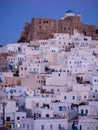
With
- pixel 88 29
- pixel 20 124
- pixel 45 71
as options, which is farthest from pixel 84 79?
pixel 88 29

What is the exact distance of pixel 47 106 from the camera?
24000 mm

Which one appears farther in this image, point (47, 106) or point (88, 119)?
point (47, 106)

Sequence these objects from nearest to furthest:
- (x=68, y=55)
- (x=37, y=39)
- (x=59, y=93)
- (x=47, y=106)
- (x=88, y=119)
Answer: (x=88, y=119) < (x=47, y=106) < (x=59, y=93) < (x=68, y=55) < (x=37, y=39)

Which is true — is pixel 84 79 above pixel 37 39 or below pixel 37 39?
below

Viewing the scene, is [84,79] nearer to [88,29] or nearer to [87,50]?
[87,50]

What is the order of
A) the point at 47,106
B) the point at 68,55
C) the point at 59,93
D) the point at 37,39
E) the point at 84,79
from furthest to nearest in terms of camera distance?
1. the point at 37,39
2. the point at 68,55
3. the point at 84,79
4. the point at 59,93
5. the point at 47,106

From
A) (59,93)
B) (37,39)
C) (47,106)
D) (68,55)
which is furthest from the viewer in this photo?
(37,39)

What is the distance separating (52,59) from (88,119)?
10.0 meters

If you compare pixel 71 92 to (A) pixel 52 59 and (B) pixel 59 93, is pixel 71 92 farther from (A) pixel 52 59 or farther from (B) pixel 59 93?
(A) pixel 52 59

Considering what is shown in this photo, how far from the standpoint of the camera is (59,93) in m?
26.1

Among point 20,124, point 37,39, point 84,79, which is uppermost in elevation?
point 37,39

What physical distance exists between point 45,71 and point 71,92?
173 inches

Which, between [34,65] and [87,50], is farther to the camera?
[87,50]

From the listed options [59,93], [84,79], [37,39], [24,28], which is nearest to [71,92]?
[59,93]
